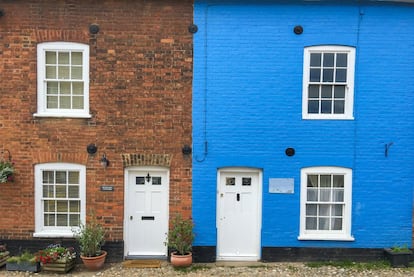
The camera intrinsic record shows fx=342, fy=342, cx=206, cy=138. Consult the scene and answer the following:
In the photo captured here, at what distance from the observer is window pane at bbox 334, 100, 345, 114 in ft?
27.5

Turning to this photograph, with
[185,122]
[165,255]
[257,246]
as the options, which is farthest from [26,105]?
[257,246]

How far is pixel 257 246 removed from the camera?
28.1 feet

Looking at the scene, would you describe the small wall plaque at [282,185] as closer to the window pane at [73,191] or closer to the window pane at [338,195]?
the window pane at [338,195]

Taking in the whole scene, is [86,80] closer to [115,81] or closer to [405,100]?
[115,81]

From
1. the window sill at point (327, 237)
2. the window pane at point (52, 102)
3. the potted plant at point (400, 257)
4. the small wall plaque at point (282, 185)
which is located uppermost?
the window pane at point (52, 102)

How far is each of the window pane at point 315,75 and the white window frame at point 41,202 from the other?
5980mm

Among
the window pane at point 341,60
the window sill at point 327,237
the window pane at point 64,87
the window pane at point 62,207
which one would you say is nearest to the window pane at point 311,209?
the window sill at point 327,237

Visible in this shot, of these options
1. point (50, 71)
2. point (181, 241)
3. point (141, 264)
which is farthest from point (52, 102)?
point (181, 241)

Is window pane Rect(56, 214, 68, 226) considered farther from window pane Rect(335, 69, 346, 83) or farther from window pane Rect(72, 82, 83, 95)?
window pane Rect(335, 69, 346, 83)

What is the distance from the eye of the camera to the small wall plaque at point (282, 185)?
8.34 m

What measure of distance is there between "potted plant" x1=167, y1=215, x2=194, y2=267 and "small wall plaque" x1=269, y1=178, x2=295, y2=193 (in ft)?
7.21

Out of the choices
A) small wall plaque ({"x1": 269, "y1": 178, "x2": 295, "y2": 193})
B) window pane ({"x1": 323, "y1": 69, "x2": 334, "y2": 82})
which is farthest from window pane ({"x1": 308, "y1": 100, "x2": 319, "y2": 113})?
small wall plaque ({"x1": 269, "y1": 178, "x2": 295, "y2": 193})

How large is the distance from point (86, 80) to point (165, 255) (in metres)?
4.74

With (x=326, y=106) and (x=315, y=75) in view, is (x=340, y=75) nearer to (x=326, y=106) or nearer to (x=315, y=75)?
(x=315, y=75)
